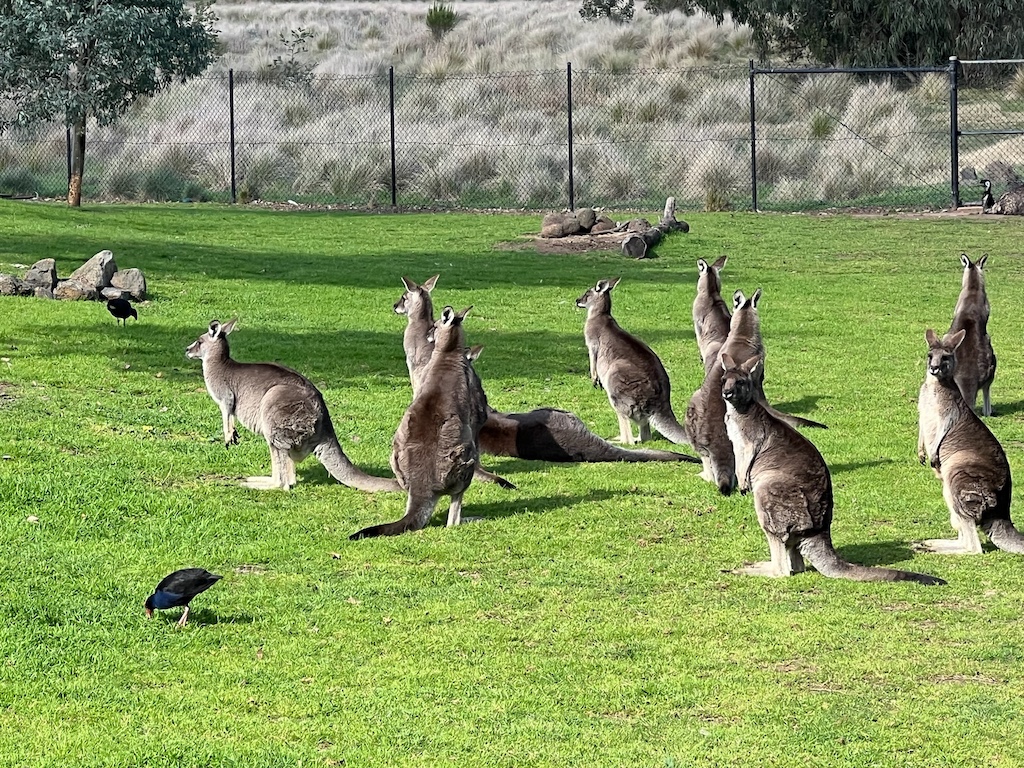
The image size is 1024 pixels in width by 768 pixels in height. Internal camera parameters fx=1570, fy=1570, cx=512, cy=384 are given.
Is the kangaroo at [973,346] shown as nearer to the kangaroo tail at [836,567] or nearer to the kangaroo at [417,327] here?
the kangaroo at [417,327]

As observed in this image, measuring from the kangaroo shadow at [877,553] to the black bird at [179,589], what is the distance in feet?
11.8

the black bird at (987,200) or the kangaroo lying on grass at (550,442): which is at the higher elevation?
the black bird at (987,200)

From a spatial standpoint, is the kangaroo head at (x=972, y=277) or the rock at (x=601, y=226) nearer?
the kangaroo head at (x=972, y=277)

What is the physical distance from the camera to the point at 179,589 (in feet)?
23.5

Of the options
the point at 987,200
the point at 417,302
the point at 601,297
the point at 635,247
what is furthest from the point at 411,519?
the point at 987,200

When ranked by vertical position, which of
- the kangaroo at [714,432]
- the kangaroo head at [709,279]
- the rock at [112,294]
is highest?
the kangaroo head at [709,279]

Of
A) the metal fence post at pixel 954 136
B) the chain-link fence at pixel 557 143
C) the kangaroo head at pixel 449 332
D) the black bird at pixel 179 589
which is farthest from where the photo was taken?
the chain-link fence at pixel 557 143

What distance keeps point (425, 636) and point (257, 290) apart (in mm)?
13182

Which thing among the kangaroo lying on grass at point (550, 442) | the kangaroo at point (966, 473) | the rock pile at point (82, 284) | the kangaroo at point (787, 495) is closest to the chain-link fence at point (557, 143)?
the rock pile at point (82, 284)

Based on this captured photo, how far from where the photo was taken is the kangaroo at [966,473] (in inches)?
338

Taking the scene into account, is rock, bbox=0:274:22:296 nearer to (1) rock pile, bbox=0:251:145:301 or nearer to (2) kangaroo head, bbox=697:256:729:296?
(1) rock pile, bbox=0:251:145:301

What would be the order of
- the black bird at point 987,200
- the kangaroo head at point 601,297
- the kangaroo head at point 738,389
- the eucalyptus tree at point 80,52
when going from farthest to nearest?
the eucalyptus tree at point 80,52
the black bird at point 987,200
the kangaroo head at point 601,297
the kangaroo head at point 738,389

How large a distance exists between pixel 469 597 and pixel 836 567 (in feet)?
6.26

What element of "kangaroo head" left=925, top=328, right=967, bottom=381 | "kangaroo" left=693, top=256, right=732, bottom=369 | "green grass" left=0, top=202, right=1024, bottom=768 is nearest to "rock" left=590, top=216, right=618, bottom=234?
"green grass" left=0, top=202, right=1024, bottom=768
